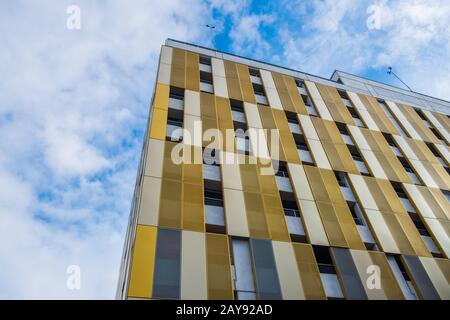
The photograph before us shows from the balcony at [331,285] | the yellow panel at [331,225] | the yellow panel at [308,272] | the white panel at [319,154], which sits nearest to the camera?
the yellow panel at [308,272]

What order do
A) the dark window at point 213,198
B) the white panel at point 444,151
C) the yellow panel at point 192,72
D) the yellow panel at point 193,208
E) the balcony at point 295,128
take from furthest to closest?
the white panel at point 444,151 → the yellow panel at point 192,72 → the balcony at point 295,128 → the dark window at point 213,198 → the yellow panel at point 193,208

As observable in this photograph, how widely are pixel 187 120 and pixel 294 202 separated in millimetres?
8720

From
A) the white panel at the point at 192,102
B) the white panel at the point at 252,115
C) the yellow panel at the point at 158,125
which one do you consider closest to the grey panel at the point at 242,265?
the yellow panel at the point at 158,125

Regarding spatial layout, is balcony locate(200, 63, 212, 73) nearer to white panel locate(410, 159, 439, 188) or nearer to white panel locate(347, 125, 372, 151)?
white panel locate(347, 125, 372, 151)

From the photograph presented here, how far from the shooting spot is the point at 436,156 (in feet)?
89.7

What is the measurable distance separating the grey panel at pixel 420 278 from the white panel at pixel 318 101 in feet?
43.0

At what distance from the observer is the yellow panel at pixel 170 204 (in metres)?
14.8

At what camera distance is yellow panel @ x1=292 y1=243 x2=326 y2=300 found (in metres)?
13.8

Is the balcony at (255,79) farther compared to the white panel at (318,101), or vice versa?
the balcony at (255,79)

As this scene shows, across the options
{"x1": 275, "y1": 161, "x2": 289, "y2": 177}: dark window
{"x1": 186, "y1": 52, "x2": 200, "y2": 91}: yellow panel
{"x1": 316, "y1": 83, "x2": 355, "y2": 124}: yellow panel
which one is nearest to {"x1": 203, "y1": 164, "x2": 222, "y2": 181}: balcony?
{"x1": 275, "y1": 161, "x2": 289, "y2": 177}: dark window

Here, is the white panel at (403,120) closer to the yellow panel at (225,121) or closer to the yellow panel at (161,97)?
the yellow panel at (225,121)

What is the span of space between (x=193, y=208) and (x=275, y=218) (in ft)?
14.6
